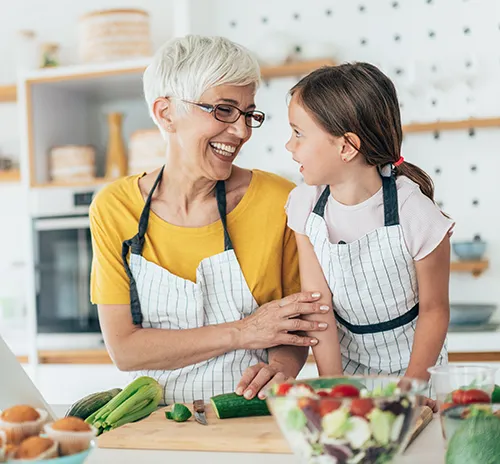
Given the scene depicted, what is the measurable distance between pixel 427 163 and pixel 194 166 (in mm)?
2017

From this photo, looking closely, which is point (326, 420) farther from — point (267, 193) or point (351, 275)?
point (267, 193)

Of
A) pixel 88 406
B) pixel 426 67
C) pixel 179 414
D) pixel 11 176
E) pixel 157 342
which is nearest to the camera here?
pixel 179 414

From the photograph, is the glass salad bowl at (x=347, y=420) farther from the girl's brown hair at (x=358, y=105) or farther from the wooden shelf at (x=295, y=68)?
the wooden shelf at (x=295, y=68)

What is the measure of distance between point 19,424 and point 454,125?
2.88 meters

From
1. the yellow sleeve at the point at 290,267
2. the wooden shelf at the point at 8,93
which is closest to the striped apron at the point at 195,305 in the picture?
the yellow sleeve at the point at 290,267

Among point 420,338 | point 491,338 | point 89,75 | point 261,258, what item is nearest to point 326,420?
point 420,338

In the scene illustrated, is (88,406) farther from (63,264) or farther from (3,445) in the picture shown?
(63,264)

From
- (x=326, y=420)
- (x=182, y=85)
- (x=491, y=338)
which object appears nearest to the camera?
(x=326, y=420)

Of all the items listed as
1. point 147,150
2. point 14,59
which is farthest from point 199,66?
point 14,59

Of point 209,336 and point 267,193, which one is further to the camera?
point 267,193

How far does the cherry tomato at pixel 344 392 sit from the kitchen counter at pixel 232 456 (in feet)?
0.74

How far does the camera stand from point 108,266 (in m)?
1.95

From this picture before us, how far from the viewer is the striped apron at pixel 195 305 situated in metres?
1.91

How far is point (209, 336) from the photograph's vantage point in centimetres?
186
